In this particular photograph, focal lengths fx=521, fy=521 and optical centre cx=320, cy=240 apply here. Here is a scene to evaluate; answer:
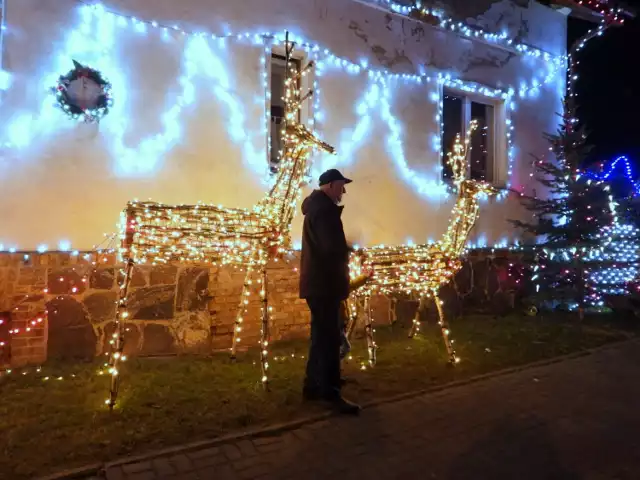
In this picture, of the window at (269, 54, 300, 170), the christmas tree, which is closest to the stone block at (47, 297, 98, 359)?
the window at (269, 54, 300, 170)

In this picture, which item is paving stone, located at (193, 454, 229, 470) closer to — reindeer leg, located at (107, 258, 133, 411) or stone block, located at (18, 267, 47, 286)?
reindeer leg, located at (107, 258, 133, 411)

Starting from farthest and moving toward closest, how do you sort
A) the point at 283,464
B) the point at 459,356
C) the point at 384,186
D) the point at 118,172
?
the point at 384,186
the point at 459,356
the point at 118,172
the point at 283,464

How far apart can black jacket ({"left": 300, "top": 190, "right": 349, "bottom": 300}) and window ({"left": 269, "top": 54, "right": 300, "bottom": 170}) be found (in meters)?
2.22

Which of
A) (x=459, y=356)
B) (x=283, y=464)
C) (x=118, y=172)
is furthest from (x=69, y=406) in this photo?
(x=459, y=356)

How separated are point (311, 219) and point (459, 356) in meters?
2.61

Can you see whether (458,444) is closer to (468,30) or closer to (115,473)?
(115,473)

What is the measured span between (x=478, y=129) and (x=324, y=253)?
5345mm

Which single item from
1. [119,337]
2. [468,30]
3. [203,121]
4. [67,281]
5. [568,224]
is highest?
[468,30]

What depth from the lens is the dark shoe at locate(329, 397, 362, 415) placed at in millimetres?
4090

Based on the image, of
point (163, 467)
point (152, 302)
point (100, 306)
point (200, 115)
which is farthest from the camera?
point (200, 115)

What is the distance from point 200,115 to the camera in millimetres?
5656

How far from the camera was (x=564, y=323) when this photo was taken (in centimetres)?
768

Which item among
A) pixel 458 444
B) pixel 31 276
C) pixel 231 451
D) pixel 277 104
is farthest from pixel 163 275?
pixel 458 444

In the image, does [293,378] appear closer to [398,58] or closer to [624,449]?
[624,449]
